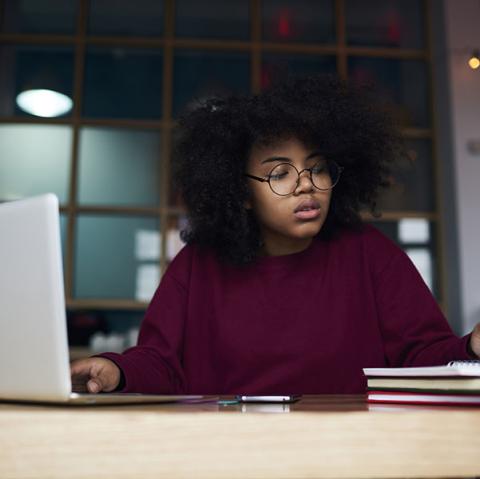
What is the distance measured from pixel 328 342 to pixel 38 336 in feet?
2.75

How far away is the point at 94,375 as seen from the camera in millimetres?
1018

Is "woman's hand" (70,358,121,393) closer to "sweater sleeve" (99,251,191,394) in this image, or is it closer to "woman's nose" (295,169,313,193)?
"sweater sleeve" (99,251,191,394)

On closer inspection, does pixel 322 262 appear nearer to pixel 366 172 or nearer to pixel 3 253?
pixel 366 172

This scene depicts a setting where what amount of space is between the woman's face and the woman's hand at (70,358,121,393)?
50cm

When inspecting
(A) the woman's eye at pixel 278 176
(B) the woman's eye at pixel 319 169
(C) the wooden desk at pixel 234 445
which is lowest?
(C) the wooden desk at pixel 234 445

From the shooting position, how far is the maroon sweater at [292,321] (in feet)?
4.43

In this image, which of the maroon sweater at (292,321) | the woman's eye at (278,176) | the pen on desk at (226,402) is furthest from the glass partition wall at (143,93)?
the pen on desk at (226,402)

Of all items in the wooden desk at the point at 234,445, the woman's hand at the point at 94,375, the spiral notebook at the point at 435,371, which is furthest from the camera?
the woman's hand at the point at 94,375

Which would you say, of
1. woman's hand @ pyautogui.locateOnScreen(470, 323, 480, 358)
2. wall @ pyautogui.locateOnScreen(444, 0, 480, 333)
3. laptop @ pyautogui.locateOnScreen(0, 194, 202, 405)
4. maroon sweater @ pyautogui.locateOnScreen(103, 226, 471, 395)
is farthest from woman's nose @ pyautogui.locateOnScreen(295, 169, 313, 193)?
wall @ pyautogui.locateOnScreen(444, 0, 480, 333)

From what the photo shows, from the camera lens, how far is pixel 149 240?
3.27 metres

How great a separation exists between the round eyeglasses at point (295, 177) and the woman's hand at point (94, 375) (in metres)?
0.53

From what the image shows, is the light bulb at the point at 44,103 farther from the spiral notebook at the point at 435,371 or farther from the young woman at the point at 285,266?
the spiral notebook at the point at 435,371

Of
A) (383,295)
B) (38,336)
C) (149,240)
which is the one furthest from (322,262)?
(149,240)

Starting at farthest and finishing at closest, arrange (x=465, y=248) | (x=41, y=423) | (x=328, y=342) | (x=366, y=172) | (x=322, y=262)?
(x=465, y=248) → (x=366, y=172) → (x=322, y=262) → (x=328, y=342) → (x=41, y=423)
